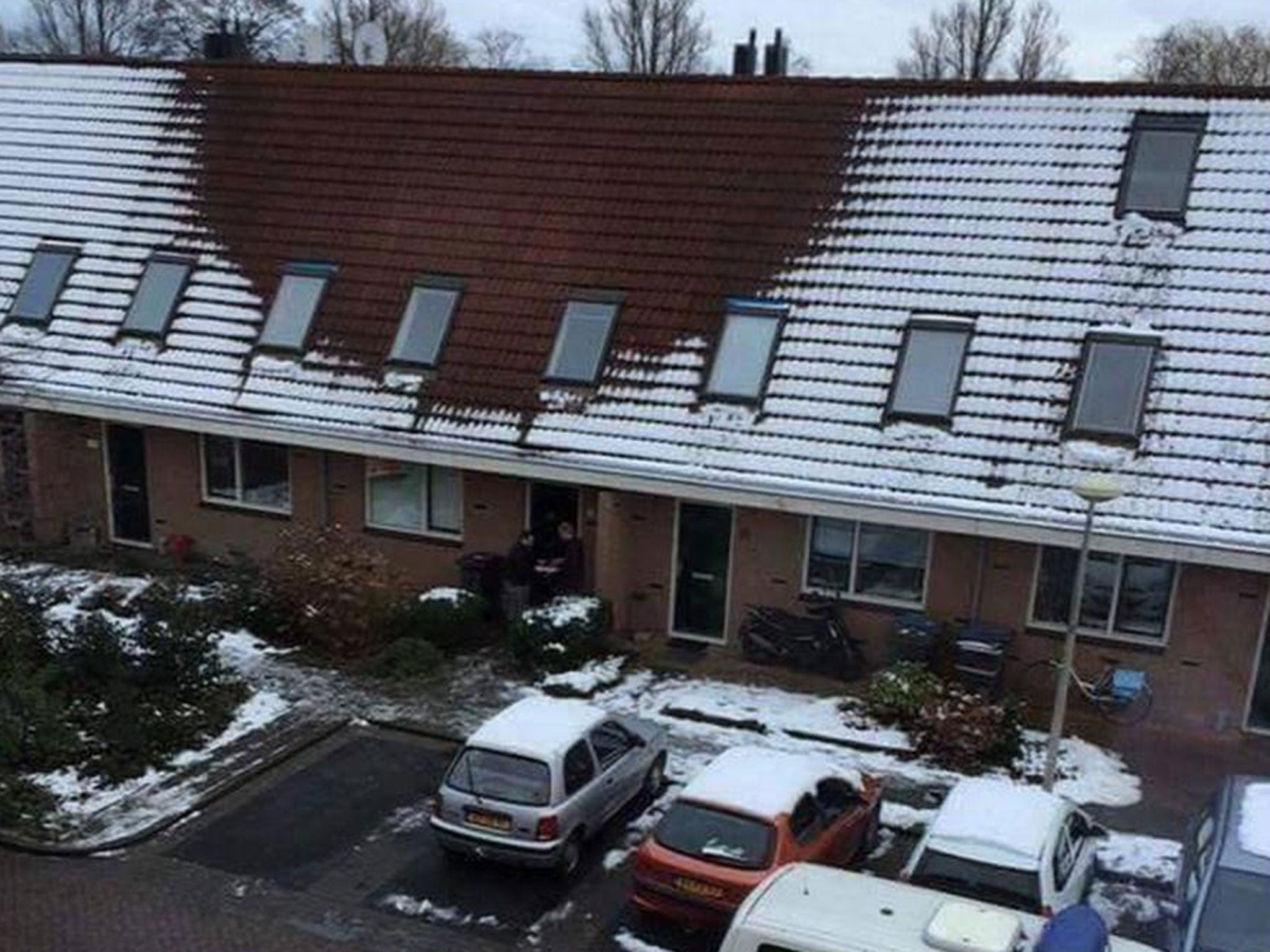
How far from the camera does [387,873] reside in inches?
473

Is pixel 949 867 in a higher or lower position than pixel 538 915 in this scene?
higher

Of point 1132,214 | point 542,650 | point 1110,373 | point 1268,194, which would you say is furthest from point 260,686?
point 1268,194

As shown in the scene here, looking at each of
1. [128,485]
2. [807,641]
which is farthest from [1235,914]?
[128,485]

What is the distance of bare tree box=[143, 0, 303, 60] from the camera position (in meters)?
69.2

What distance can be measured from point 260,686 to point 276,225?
312 inches

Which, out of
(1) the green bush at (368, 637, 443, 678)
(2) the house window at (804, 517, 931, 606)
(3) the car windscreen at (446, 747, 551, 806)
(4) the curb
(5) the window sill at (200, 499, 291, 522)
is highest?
(2) the house window at (804, 517, 931, 606)

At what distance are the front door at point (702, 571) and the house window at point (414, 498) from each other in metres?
3.43

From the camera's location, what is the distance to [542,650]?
16.6 m

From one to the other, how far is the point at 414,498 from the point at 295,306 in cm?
347

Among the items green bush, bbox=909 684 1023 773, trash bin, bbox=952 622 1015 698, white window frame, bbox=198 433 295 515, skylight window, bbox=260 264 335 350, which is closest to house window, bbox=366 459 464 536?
white window frame, bbox=198 433 295 515

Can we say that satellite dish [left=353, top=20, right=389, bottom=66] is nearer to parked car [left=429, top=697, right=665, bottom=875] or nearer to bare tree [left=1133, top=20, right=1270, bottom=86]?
parked car [left=429, top=697, right=665, bottom=875]

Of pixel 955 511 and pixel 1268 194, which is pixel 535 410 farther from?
pixel 1268 194

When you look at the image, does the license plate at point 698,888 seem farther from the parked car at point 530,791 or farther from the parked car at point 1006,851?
the parked car at point 1006,851

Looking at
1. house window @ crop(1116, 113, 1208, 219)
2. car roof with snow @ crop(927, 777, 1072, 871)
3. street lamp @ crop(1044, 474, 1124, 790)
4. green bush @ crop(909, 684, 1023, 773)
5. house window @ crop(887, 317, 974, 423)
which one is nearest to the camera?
car roof with snow @ crop(927, 777, 1072, 871)
